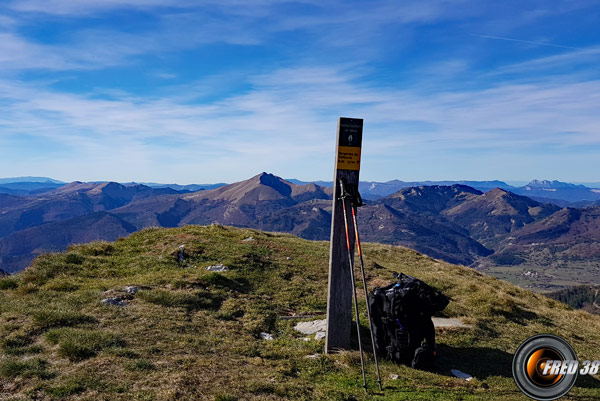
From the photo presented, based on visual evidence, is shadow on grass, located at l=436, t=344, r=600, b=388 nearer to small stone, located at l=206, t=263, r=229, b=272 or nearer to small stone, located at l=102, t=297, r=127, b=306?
small stone, located at l=102, t=297, r=127, b=306

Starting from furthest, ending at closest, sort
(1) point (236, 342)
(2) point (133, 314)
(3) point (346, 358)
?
(2) point (133, 314) < (1) point (236, 342) < (3) point (346, 358)

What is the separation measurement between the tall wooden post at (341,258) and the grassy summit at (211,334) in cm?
82

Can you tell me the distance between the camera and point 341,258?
40.7 ft

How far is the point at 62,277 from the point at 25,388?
11.6 metres

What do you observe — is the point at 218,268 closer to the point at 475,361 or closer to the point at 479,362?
the point at 475,361

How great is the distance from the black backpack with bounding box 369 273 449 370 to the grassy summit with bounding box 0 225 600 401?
54cm

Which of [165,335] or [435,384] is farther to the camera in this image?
[165,335]

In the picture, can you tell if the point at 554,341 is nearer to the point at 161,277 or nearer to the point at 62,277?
the point at 161,277

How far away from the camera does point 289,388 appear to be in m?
9.23

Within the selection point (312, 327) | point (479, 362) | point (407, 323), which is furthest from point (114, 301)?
point (479, 362)

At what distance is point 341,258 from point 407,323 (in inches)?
113

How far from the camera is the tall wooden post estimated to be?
39.9 feet

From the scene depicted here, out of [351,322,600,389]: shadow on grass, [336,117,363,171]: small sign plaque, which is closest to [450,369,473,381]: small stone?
[351,322,600,389]: shadow on grass

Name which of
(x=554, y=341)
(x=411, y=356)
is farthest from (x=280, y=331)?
(x=554, y=341)
